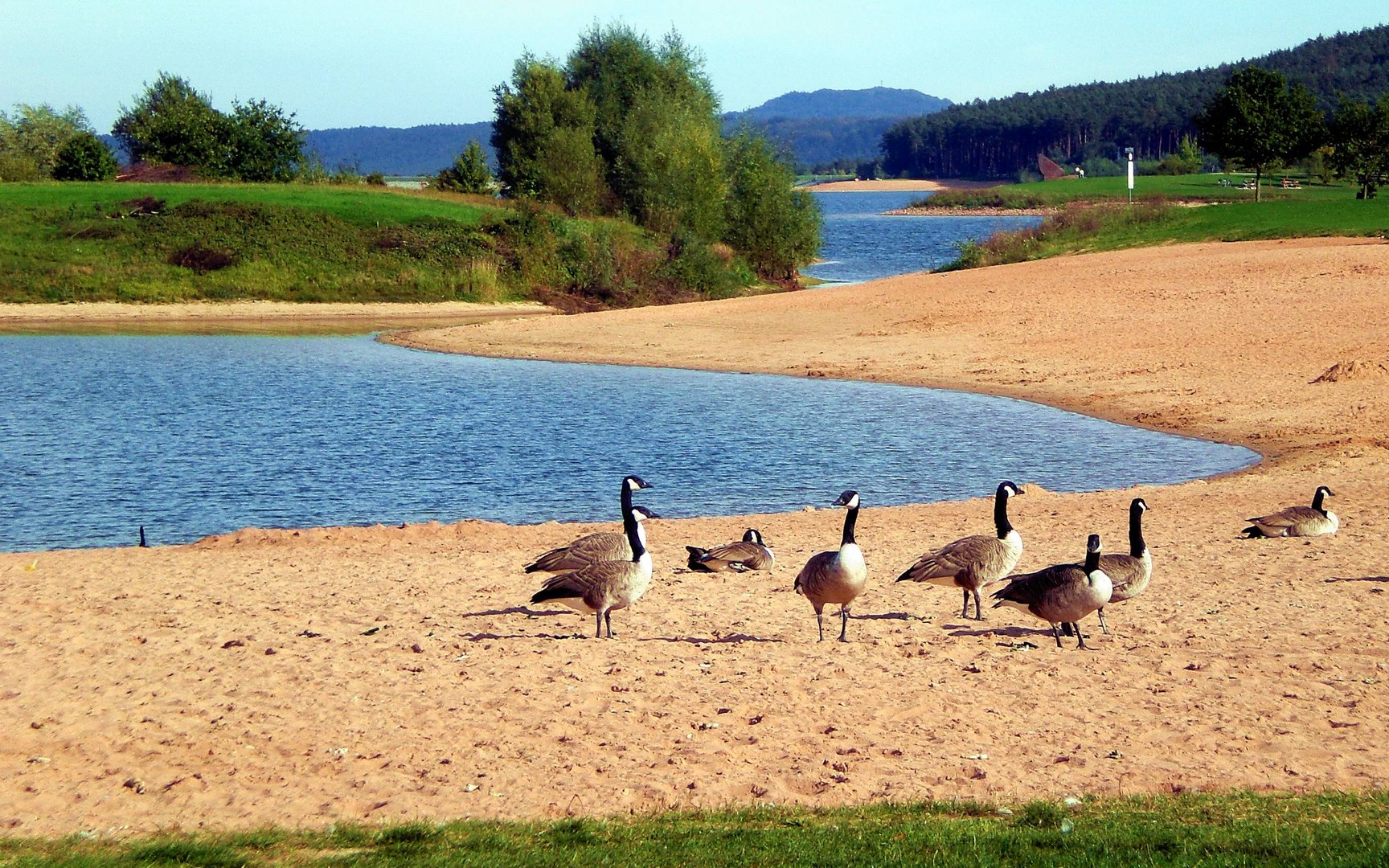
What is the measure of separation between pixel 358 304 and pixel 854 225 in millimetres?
97892

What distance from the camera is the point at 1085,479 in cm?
2048

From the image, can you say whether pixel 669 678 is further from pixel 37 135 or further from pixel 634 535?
pixel 37 135

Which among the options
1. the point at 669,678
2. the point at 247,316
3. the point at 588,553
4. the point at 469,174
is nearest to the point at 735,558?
the point at 588,553

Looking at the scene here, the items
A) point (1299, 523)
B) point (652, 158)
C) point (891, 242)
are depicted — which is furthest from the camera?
point (891, 242)

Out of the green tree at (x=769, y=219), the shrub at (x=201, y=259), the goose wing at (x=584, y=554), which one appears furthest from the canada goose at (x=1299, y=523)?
the green tree at (x=769, y=219)

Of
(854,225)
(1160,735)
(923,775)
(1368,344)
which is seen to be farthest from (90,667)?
(854,225)

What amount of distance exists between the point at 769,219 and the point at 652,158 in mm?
6809

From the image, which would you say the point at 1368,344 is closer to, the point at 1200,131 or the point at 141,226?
the point at 141,226

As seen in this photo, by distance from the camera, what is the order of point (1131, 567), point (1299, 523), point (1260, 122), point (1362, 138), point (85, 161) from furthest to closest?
point (1362, 138) < point (1260, 122) < point (85, 161) < point (1299, 523) < point (1131, 567)

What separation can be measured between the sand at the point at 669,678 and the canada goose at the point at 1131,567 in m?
0.31

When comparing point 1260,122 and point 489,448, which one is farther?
point 1260,122

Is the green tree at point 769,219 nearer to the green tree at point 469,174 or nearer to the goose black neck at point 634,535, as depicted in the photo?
the green tree at point 469,174

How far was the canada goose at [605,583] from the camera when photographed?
10672 millimetres

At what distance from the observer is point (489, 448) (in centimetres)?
2442
